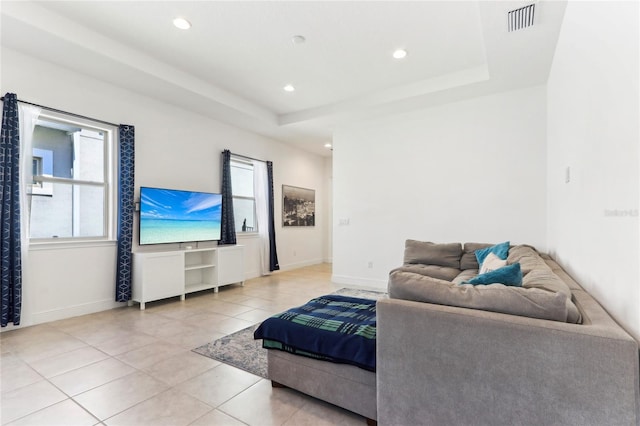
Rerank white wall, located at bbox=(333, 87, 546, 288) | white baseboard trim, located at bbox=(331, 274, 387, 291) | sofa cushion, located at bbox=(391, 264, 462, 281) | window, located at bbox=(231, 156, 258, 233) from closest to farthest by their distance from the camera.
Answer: sofa cushion, located at bbox=(391, 264, 462, 281) < white wall, located at bbox=(333, 87, 546, 288) < white baseboard trim, located at bbox=(331, 274, 387, 291) < window, located at bbox=(231, 156, 258, 233)

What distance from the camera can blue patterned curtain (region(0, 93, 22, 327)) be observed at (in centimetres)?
314

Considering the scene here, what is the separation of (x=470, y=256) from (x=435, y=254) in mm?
420

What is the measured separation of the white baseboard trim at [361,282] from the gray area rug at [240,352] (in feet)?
8.44

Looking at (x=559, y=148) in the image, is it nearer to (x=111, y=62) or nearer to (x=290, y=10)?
(x=290, y=10)

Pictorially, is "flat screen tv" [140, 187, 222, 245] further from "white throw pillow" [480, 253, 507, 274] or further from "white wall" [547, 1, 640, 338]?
"white wall" [547, 1, 640, 338]

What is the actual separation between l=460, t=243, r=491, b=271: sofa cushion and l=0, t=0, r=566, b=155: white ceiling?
6.86ft

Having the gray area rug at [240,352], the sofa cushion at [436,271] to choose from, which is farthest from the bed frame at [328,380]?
the sofa cushion at [436,271]

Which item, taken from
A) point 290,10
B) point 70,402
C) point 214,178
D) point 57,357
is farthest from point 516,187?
point 57,357

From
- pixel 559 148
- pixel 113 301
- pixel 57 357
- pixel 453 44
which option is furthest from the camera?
pixel 113 301

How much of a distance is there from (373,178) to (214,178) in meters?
2.75

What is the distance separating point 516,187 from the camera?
4234mm

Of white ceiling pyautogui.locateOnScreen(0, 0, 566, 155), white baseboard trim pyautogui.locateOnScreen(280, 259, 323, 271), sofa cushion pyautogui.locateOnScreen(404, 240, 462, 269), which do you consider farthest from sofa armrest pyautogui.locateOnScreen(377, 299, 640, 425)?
white baseboard trim pyautogui.locateOnScreen(280, 259, 323, 271)

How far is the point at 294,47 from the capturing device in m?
3.55

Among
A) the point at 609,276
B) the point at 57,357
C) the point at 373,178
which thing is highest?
the point at 373,178
